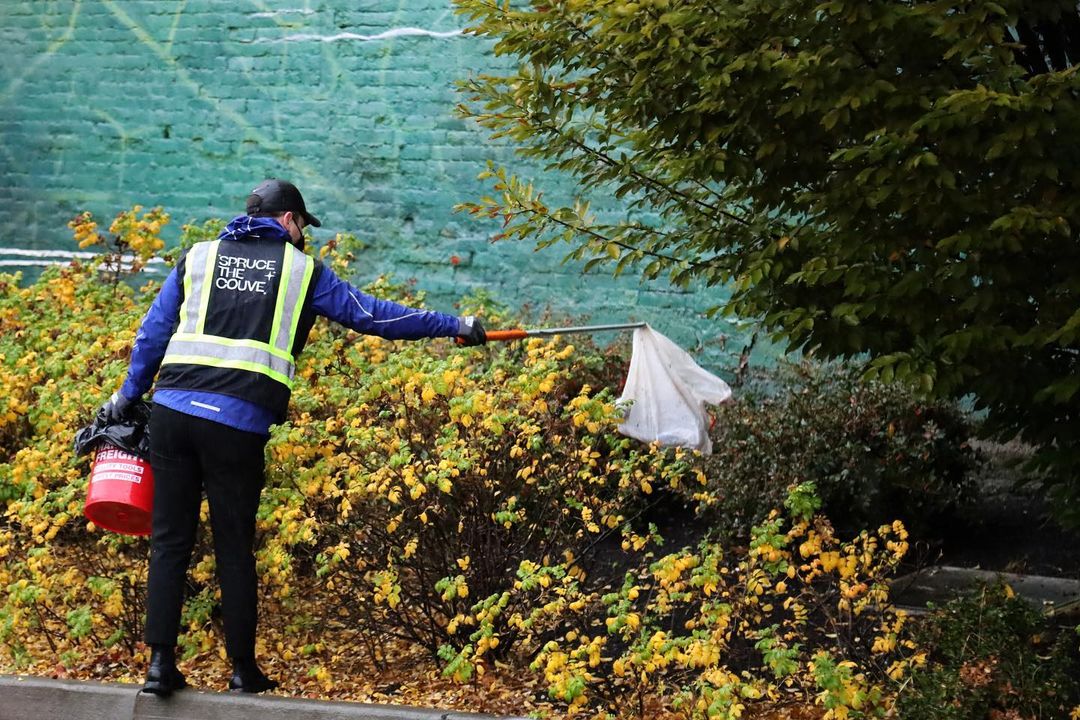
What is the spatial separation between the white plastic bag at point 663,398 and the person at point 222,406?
8.26ft

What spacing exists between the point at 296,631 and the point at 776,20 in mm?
3203

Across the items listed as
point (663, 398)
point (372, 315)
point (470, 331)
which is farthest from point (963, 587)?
point (372, 315)

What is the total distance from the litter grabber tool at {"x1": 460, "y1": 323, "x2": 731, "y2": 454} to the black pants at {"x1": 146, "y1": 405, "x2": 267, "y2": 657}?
8.03 feet

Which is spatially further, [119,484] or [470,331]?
[470,331]

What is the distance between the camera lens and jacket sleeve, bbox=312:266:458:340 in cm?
549

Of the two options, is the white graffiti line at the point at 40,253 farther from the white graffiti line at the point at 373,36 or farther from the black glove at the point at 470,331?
the black glove at the point at 470,331

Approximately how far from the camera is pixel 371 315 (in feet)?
18.2

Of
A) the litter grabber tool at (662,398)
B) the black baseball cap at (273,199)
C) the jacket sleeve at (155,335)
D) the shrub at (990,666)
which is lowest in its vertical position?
the shrub at (990,666)

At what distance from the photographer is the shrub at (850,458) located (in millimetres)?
6754

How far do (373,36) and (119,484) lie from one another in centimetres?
572

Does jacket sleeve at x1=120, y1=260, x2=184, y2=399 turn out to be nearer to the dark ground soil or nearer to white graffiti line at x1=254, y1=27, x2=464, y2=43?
the dark ground soil

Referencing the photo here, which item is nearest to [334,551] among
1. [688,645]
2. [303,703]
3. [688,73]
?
[303,703]

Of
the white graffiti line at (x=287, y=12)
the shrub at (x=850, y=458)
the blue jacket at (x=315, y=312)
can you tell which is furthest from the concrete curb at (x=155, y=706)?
the white graffiti line at (x=287, y=12)

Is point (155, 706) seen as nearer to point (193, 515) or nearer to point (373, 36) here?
point (193, 515)
